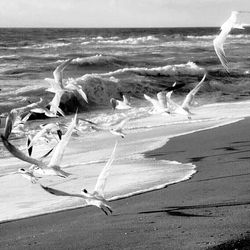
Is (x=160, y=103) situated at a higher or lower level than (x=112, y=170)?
higher

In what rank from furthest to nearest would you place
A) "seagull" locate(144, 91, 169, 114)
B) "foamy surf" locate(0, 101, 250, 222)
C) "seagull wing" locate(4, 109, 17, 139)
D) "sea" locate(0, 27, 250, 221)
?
"seagull" locate(144, 91, 169, 114)
"sea" locate(0, 27, 250, 221)
"foamy surf" locate(0, 101, 250, 222)
"seagull wing" locate(4, 109, 17, 139)

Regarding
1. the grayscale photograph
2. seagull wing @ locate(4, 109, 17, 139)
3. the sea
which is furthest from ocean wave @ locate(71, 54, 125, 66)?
seagull wing @ locate(4, 109, 17, 139)

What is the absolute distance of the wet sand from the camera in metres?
4.56

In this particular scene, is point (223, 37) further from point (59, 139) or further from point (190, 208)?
point (59, 139)

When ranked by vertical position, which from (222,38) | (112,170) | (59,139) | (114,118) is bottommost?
(114,118)

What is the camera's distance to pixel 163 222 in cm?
508

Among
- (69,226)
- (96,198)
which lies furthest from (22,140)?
(96,198)

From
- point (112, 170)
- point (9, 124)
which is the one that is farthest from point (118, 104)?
point (9, 124)

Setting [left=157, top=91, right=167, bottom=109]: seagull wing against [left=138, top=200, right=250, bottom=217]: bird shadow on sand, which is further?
[left=157, top=91, right=167, bottom=109]: seagull wing

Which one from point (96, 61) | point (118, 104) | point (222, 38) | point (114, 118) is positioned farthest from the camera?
point (96, 61)

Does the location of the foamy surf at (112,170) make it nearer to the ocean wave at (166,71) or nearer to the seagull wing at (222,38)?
the seagull wing at (222,38)

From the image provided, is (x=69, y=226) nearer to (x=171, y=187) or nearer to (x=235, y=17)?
(x=171, y=187)

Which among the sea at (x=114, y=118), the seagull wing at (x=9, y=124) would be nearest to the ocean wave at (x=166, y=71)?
the sea at (x=114, y=118)

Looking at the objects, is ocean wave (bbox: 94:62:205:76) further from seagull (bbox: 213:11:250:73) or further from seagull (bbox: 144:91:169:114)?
seagull (bbox: 213:11:250:73)
